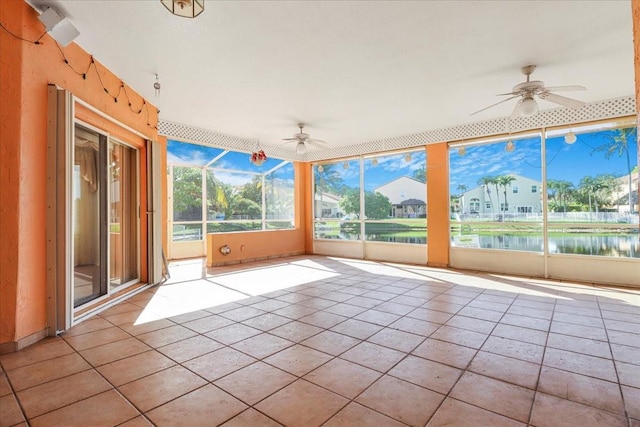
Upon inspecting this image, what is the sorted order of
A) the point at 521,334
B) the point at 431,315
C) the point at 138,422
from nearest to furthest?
the point at 138,422
the point at 521,334
the point at 431,315

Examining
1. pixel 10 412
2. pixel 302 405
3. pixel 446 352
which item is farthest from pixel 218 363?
pixel 446 352

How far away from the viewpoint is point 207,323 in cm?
345

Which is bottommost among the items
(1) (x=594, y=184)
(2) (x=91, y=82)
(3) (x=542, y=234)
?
(3) (x=542, y=234)

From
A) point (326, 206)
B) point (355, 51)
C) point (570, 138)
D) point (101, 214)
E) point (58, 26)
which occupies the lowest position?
point (101, 214)

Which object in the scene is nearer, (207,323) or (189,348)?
(189,348)

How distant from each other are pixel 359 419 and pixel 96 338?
2.64 meters

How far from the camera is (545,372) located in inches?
93.7

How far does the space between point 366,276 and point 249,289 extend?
222cm

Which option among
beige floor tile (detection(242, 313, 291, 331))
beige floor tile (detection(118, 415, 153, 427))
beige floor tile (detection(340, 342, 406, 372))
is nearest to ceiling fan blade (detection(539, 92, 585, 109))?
beige floor tile (detection(340, 342, 406, 372))

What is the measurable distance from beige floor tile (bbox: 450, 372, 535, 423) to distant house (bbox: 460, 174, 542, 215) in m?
4.86

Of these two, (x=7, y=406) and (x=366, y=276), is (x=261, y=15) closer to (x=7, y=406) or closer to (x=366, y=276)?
(x=7, y=406)

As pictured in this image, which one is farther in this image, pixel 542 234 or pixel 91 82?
pixel 542 234

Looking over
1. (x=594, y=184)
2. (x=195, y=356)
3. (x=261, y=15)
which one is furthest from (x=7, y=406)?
(x=594, y=184)

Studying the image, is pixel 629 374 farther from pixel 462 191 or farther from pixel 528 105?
pixel 462 191
